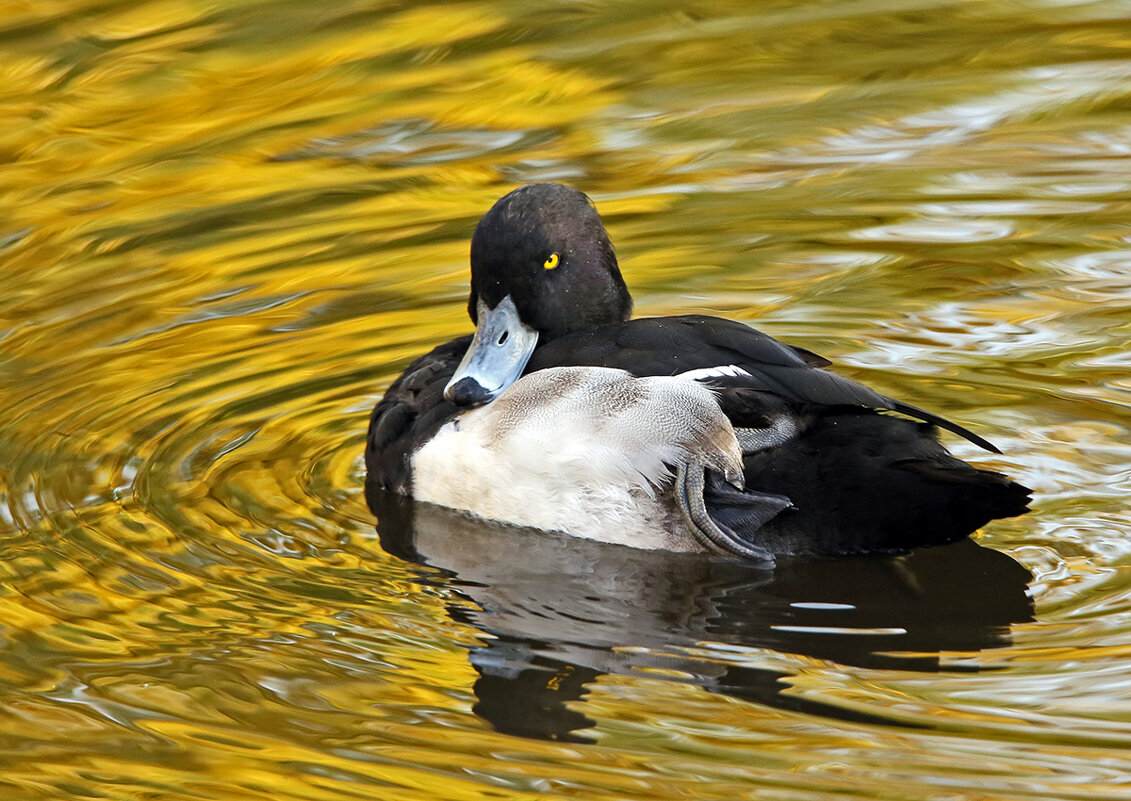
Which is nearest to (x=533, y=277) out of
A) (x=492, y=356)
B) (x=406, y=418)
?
(x=492, y=356)

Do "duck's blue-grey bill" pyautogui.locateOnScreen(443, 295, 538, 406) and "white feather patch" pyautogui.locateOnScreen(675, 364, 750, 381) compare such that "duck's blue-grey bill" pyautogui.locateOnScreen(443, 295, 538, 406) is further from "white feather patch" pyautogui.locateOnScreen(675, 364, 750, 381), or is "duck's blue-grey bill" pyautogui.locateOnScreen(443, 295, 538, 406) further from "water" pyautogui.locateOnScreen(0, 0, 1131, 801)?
"white feather patch" pyautogui.locateOnScreen(675, 364, 750, 381)

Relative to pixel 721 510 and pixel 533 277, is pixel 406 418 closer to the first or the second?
pixel 533 277

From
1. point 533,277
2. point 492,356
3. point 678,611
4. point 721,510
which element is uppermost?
point 533,277

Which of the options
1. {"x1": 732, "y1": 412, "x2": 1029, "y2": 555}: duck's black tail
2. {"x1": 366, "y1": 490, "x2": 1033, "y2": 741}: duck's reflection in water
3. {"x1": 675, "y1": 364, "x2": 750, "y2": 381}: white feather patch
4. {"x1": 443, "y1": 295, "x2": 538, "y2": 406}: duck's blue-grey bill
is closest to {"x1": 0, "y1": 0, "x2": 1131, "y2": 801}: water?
{"x1": 366, "y1": 490, "x2": 1033, "y2": 741}: duck's reflection in water

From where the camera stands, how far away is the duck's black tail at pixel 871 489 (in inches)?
172

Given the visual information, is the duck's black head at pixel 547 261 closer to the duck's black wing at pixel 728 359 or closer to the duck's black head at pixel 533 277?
the duck's black head at pixel 533 277

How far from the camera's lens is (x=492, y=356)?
5121 millimetres

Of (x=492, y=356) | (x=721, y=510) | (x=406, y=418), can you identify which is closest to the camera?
(x=721, y=510)

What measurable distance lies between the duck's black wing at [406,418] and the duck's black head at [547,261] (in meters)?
0.22

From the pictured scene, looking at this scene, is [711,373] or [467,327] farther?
[467,327]

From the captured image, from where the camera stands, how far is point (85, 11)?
8.62 metres

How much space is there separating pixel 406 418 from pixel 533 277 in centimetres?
57

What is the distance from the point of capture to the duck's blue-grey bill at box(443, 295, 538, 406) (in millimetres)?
5004

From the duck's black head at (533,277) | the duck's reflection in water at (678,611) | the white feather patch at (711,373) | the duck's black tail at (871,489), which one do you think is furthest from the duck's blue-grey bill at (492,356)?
the duck's black tail at (871,489)
